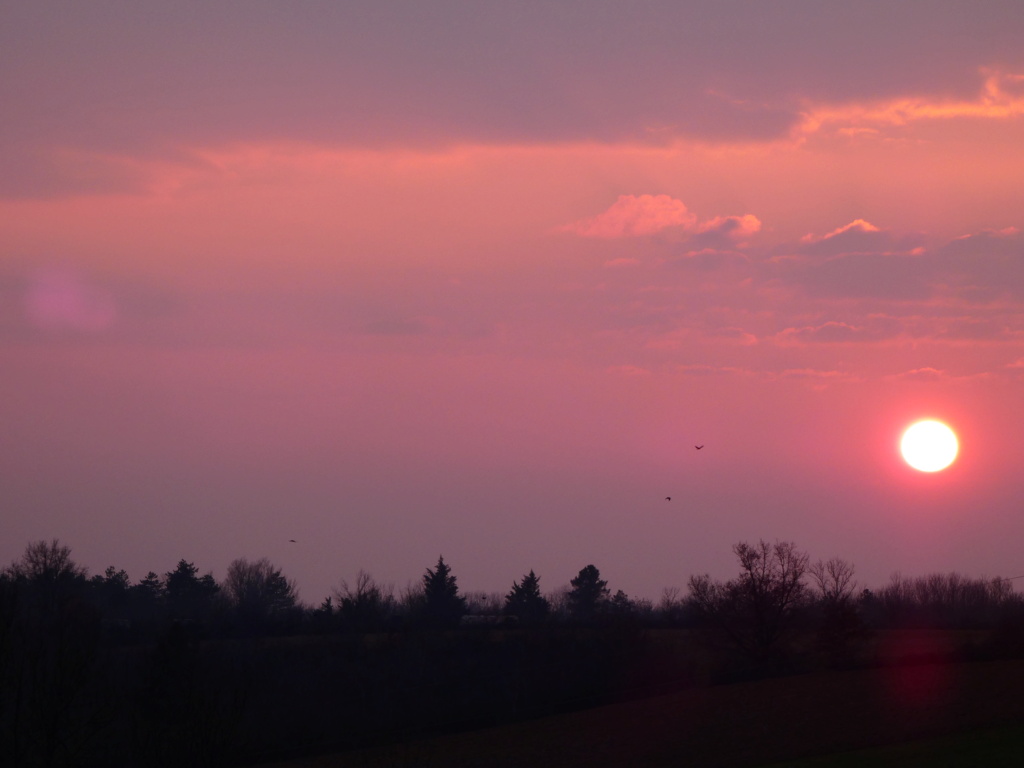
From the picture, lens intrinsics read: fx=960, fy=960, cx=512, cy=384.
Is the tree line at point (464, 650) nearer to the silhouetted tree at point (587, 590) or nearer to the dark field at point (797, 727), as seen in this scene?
the dark field at point (797, 727)

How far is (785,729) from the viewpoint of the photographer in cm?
6506

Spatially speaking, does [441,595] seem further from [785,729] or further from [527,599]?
[785,729]

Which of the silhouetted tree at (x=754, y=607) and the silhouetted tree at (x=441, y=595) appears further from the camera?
the silhouetted tree at (x=441, y=595)

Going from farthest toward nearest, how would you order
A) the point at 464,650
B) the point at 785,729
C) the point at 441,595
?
1. the point at 441,595
2. the point at 464,650
3. the point at 785,729

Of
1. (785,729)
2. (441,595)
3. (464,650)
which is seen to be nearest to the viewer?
(785,729)

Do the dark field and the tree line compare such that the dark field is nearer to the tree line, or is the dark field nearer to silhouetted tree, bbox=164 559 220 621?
the tree line

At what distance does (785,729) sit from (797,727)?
82cm

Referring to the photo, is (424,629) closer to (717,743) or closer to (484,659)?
(484,659)

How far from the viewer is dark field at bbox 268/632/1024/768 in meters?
54.7

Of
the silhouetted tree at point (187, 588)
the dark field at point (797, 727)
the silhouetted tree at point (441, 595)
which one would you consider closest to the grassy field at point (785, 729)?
the dark field at point (797, 727)

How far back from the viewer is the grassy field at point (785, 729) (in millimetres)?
54562

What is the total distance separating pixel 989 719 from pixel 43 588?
95.0 metres

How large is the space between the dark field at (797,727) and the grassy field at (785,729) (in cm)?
9

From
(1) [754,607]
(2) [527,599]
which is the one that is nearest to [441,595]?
(2) [527,599]
